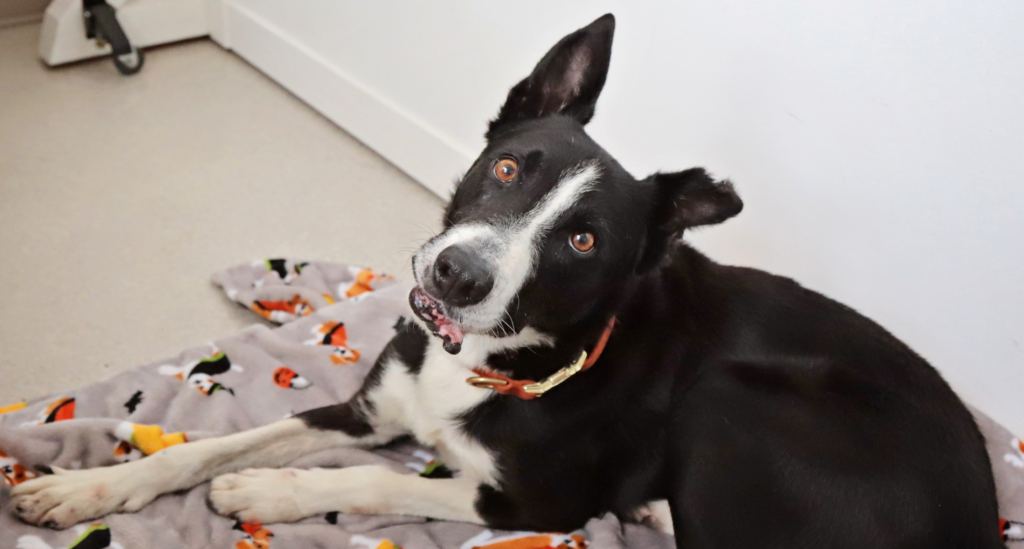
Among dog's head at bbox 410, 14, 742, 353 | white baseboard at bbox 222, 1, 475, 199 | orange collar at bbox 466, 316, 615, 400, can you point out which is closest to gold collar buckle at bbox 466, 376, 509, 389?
orange collar at bbox 466, 316, 615, 400

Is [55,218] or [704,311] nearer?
[704,311]

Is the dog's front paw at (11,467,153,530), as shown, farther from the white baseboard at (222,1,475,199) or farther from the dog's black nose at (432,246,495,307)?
the white baseboard at (222,1,475,199)

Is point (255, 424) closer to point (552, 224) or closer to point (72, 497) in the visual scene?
point (72, 497)

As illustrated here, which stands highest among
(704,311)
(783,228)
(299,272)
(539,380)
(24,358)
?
(783,228)

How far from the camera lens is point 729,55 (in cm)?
259

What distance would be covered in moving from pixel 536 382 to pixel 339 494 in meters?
0.58

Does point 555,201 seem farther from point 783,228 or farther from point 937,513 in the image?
point 783,228

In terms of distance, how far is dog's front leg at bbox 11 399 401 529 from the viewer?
1784 millimetres

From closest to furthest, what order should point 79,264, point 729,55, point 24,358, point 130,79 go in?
1. point 24,358
2. point 729,55
3. point 79,264
4. point 130,79

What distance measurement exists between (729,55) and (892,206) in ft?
2.36

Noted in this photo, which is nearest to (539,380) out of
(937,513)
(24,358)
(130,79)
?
(937,513)

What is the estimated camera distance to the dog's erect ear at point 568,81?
1.82 m

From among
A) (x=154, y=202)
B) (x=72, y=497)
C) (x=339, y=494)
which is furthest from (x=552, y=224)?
(x=154, y=202)

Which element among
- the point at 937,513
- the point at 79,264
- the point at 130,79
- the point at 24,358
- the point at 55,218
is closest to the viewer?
the point at 937,513
